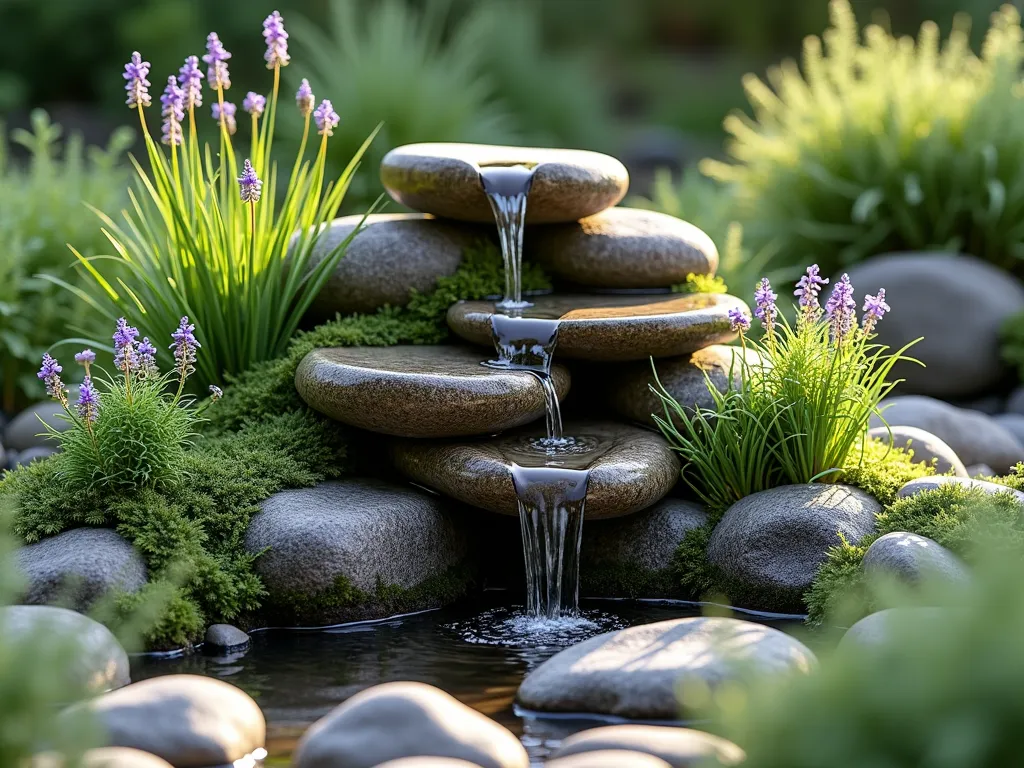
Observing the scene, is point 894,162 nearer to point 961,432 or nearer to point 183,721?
point 961,432

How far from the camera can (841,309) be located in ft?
18.1

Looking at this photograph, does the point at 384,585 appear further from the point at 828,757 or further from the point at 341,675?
the point at 828,757

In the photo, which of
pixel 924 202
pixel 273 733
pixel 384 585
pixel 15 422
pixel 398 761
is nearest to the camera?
pixel 398 761

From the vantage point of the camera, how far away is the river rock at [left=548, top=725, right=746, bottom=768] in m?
3.50

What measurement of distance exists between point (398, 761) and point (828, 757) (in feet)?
4.15

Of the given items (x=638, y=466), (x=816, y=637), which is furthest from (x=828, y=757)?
(x=638, y=466)

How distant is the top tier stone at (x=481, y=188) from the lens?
6.46 metres

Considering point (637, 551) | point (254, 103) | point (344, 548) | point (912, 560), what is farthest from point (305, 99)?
point (912, 560)

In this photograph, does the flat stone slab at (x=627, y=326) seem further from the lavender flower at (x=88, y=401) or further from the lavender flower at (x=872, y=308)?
the lavender flower at (x=88, y=401)

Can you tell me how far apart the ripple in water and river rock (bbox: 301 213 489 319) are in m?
1.93

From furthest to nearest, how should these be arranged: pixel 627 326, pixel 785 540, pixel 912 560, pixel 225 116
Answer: pixel 225 116, pixel 627 326, pixel 785 540, pixel 912 560

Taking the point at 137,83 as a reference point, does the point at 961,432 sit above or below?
below

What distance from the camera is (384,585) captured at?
546 centimetres

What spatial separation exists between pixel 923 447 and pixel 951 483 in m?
0.87
